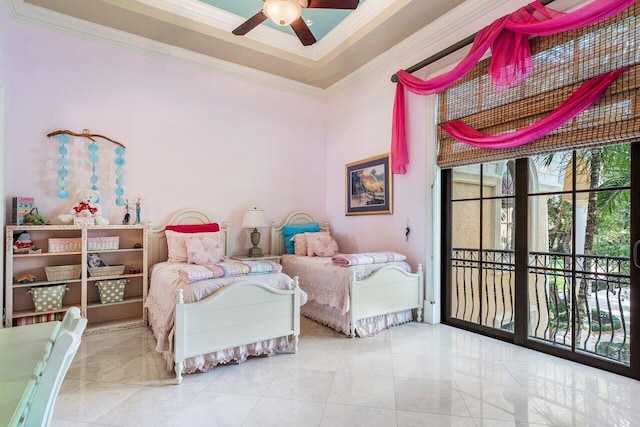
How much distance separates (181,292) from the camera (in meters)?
2.29

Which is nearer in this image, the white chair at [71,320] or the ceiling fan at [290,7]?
the white chair at [71,320]

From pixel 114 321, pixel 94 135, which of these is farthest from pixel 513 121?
pixel 114 321

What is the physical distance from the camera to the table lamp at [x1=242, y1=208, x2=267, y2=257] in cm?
418

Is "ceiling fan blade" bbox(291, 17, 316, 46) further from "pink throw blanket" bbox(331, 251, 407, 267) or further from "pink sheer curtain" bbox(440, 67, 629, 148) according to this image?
"pink throw blanket" bbox(331, 251, 407, 267)

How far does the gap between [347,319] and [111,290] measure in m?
2.51

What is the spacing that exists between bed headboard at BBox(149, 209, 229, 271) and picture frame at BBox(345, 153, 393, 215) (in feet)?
6.31

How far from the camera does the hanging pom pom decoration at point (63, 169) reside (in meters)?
3.34

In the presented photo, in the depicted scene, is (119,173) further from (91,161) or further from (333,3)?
(333,3)

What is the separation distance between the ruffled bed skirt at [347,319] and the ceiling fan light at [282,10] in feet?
8.97

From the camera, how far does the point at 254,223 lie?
418 cm

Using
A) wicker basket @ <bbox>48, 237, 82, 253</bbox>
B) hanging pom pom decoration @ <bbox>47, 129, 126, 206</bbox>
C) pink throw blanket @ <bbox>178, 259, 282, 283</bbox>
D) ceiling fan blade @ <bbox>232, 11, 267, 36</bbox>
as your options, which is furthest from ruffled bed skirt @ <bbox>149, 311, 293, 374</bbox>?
ceiling fan blade @ <bbox>232, 11, 267, 36</bbox>

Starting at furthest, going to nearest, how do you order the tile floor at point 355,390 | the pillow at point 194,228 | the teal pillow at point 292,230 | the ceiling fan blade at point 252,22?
the teal pillow at point 292,230 < the pillow at point 194,228 < the ceiling fan blade at point 252,22 < the tile floor at point 355,390

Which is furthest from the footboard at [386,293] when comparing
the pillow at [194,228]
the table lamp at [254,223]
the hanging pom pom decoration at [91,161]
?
the hanging pom pom decoration at [91,161]

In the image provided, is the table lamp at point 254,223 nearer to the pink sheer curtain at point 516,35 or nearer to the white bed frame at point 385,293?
the white bed frame at point 385,293
